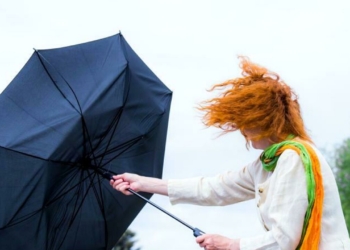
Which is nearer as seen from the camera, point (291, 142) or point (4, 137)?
point (291, 142)

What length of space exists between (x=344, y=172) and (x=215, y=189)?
37.6 metres

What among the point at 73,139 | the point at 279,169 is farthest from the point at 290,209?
the point at 73,139

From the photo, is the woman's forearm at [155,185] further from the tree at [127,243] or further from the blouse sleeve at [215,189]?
the tree at [127,243]

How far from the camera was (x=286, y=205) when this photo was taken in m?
4.27

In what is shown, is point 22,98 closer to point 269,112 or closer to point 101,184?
point 101,184

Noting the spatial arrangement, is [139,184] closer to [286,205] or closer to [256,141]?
[256,141]

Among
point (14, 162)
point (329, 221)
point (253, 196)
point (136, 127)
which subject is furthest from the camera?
point (136, 127)

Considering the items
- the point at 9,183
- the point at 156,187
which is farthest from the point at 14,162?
the point at 156,187

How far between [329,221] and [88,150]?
1.85 m

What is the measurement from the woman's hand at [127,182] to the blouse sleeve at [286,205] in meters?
1.07

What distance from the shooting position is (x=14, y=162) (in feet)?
18.3

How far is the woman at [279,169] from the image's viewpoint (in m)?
4.27

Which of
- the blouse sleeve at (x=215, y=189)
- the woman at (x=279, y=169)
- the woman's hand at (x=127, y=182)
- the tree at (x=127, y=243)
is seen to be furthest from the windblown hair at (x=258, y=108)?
the tree at (x=127, y=243)

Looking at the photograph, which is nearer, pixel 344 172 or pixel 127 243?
pixel 127 243
